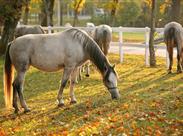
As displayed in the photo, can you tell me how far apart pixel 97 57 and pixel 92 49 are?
0.71ft

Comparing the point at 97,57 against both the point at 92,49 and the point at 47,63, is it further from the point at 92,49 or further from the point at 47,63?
the point at 47,63

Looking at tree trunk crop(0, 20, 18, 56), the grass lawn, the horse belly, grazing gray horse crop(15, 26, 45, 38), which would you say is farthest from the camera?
tree trunk crop(0, 20, 18, 56)

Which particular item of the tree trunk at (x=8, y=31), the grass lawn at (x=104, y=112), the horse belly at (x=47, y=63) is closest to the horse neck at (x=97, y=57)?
the horse belly at (x=47, y=63)

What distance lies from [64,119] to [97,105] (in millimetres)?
1179

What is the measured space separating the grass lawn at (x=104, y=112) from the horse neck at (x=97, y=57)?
86 centimetres

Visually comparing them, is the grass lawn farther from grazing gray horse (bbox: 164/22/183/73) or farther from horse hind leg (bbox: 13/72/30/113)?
grazing gray horse (bbox: 164/22/183/73)

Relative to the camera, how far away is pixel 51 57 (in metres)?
9.41

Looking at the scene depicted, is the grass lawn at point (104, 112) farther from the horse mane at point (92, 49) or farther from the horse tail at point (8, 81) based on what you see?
the horse mane at point (92, 49)

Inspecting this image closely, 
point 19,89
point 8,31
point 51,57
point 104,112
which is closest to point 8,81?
point 19,89


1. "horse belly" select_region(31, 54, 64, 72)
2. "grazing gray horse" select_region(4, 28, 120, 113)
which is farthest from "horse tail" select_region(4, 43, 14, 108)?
"horse belly" select_region(31, 54, 64, 72)

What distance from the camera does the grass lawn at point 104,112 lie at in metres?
7.14

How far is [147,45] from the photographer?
17875mm

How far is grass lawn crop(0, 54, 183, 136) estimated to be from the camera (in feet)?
23.4

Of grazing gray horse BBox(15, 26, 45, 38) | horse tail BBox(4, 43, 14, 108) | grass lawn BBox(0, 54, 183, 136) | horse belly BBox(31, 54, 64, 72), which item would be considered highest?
grazing gray horse BBox(15, 26, 45, 38)
